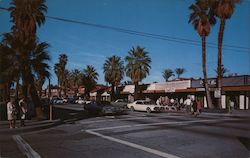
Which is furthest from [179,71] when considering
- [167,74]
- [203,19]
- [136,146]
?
[136,146]

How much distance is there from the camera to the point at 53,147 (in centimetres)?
1062

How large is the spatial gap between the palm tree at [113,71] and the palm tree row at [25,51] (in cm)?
3880

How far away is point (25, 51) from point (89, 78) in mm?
59235

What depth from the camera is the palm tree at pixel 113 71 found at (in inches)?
2544

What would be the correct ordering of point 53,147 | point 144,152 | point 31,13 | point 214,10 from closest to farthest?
point 144,152, point 53,147, point 31,13, point 214,10

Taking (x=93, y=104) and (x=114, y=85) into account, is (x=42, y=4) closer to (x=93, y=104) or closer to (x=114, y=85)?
(x=93, y=104)

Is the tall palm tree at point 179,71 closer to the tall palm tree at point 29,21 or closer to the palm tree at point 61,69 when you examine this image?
the palm tree at point 61,69

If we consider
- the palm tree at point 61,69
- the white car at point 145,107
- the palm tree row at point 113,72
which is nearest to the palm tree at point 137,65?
the palm tree row at point 113,72

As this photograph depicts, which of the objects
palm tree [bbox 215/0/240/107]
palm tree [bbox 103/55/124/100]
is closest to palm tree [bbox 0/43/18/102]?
palm tree [bbox 215/0/240/107]

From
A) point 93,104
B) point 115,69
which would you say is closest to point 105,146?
point 93,104

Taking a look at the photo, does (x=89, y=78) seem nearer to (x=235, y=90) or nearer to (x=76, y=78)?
(x=76, y=78)

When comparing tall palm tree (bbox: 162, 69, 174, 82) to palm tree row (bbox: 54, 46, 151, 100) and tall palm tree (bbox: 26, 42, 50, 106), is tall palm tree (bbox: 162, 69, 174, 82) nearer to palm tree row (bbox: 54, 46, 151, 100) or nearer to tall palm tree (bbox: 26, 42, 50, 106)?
palm tree row (bbox: 54, 46, 151, 100)

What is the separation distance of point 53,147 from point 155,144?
3.41 m

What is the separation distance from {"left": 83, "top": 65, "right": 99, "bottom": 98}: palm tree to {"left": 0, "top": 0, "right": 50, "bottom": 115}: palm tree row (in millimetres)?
54767
